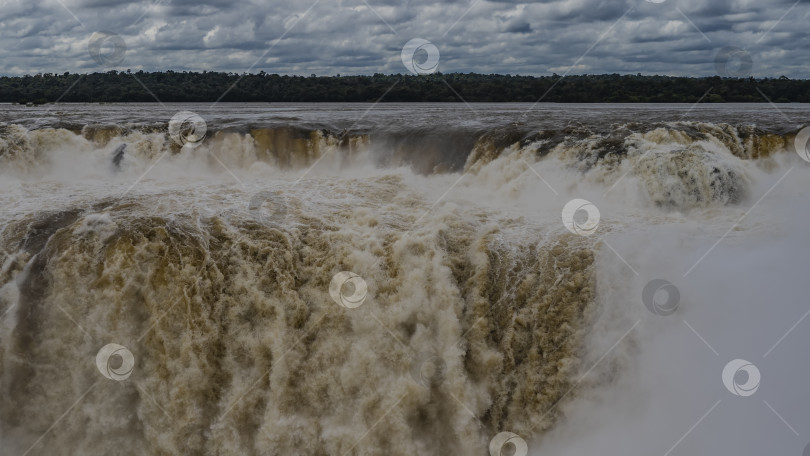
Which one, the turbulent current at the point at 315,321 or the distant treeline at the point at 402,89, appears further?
the distant treeline at the point at 402,89

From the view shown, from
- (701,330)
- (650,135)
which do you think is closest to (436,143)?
(650,135)

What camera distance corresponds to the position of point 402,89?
4703 centimetres

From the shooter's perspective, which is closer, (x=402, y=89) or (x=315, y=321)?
(x=315, y=321)

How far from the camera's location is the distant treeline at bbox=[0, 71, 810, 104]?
4262 cm

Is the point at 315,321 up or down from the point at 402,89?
down

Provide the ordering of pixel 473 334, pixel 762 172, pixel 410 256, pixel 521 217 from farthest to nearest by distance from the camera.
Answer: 1. pixel 762 172
2. pixel 521 217
3. pixel 410 256
4. pixel 473 334

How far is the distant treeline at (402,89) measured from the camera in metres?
42.6

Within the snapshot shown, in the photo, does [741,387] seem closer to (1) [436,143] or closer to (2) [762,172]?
(2) [762,172]

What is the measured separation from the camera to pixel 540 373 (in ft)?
29.1

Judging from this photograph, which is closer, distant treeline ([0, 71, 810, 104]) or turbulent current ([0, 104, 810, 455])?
turbulent current ([0, 104, 810, 455])

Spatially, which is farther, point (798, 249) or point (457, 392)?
point (798, 249)

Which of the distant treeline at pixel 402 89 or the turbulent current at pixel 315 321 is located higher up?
the distant treeline at pixel 402 89

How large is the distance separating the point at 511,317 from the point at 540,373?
892 mm

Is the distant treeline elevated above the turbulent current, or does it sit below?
above
